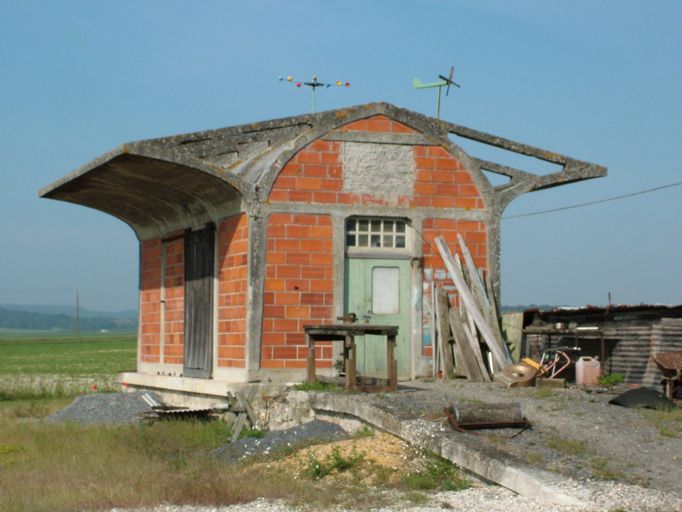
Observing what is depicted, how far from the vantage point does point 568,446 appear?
36.1 feet

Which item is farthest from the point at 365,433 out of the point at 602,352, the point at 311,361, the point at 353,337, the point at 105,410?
the point at 105,410

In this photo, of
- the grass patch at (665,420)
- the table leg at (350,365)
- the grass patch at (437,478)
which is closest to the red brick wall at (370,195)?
the table leg at (350,365)

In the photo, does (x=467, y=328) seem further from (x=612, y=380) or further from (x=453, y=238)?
(x=612, y=380)

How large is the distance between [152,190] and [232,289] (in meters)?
2.56

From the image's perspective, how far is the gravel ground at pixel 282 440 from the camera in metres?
13.3

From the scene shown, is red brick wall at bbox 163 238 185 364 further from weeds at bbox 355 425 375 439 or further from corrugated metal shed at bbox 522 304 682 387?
weeds at bbox 355 425 375 439

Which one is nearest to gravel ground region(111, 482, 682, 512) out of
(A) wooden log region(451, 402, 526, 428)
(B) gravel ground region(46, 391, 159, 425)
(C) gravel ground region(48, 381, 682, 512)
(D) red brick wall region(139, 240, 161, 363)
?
(C) gravel ground region(48, 381, 682, 512)

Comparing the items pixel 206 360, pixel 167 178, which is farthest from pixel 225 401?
pixel 167 178

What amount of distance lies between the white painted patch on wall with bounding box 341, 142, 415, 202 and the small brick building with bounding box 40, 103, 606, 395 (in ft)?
0.07

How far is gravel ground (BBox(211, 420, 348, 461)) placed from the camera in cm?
1334

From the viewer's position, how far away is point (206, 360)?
713 inches

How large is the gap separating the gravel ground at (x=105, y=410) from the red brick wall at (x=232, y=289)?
1.99 metres

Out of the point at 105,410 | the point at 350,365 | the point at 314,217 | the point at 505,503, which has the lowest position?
the point at 505,503

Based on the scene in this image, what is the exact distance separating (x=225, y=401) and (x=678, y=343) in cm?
694
